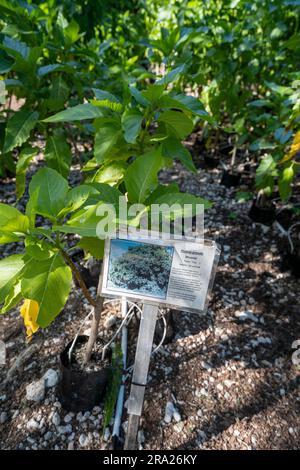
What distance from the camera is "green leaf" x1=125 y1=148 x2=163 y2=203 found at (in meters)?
0.87

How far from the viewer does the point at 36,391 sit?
1396mm

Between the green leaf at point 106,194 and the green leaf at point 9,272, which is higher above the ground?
the green leaf at point 106,194

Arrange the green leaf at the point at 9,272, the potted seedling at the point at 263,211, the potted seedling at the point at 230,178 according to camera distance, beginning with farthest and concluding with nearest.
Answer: the potted seedling at the point at 230,178 → the potted seedling at the point at 263,211 → the green leaf at the point at 9,272

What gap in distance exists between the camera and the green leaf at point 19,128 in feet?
4.16

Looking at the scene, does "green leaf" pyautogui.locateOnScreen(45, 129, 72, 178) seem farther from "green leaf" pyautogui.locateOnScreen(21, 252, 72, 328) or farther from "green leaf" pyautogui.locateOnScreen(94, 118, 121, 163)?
"green leaf" pyautogui.locateOnScreen(21, 252, 72, 328)

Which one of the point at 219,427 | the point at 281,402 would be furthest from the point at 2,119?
the point at 281,402

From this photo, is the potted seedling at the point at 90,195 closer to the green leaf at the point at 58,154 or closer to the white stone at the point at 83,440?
the green leaf at the point at 58,154

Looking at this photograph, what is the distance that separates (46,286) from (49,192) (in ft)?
0.78

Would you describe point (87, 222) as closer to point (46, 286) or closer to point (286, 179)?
point (46, 286)

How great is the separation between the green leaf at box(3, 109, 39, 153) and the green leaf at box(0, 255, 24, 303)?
0.58m

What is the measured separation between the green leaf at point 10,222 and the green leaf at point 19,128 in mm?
594

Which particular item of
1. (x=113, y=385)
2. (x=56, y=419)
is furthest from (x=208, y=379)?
(x=56, y=419)

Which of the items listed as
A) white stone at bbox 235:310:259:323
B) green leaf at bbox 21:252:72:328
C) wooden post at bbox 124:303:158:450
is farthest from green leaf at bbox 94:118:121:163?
white stone at bbox 235:310:259:323

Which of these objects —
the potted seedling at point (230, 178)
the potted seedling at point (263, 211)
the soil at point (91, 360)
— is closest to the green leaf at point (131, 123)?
the soil at point (91, 360)
